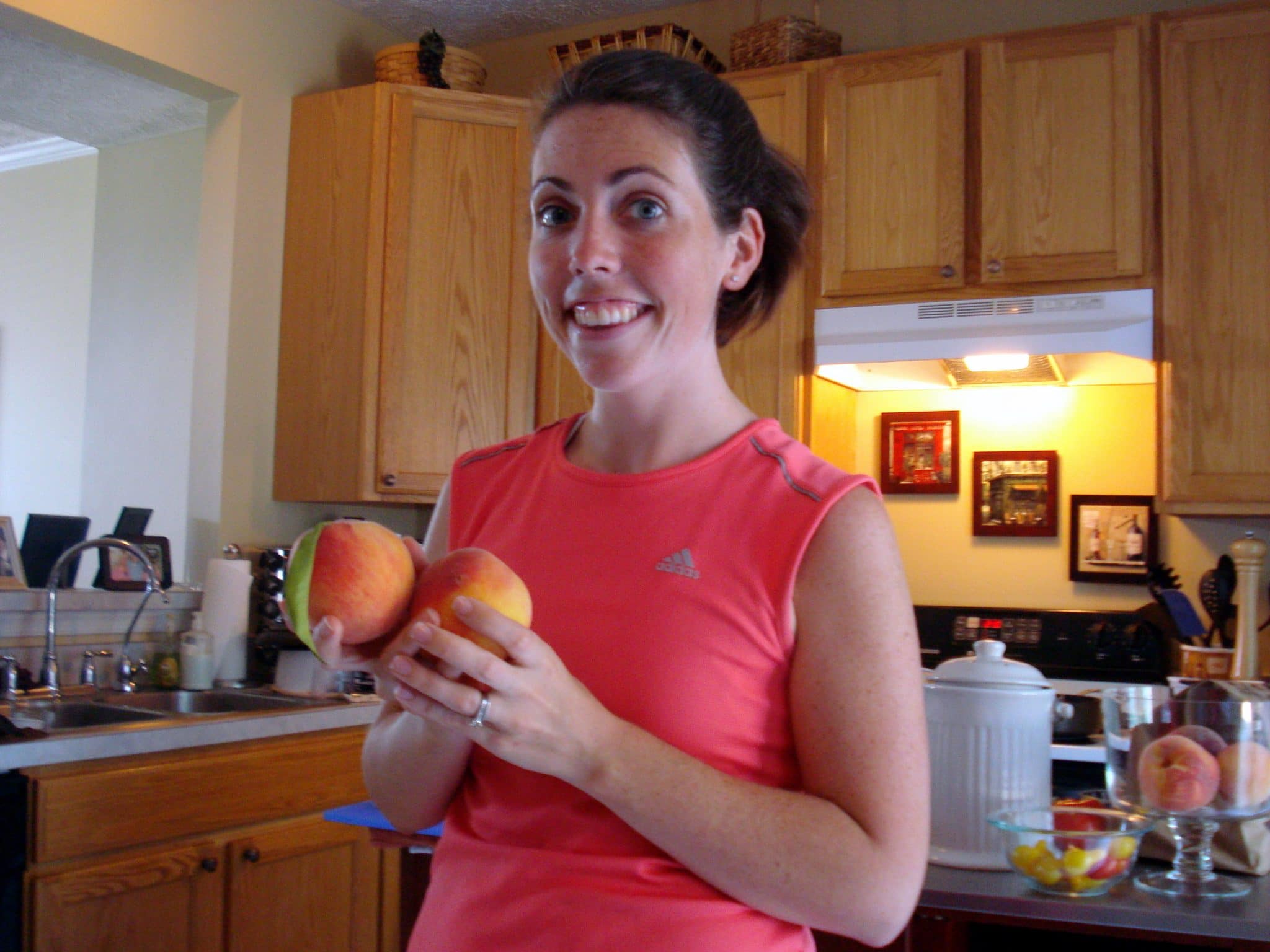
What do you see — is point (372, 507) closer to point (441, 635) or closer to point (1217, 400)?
point (1217, 400)

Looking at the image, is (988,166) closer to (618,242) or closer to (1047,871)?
(1047,871)

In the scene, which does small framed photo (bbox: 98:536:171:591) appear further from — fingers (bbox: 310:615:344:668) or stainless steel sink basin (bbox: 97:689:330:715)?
fingers (bbox: 310:615:344:668)

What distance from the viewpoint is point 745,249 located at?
1.00m

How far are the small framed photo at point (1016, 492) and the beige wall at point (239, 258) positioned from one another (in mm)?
1763

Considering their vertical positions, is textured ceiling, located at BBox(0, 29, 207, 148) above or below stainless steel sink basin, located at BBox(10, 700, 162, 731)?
above

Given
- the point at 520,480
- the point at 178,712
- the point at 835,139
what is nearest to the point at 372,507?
the point at 178,712

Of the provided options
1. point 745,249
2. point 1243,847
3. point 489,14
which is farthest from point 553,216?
point 489,14

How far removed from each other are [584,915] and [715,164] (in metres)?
0.56

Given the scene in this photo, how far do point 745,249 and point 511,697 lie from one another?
0.47 meters

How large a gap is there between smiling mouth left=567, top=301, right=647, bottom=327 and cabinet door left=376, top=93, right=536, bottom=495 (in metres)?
2.36

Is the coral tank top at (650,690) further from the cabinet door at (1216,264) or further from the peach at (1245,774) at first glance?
the cabinet door at (1216,264)

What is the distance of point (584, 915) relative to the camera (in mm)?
799

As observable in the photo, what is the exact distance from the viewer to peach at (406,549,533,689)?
0.72m

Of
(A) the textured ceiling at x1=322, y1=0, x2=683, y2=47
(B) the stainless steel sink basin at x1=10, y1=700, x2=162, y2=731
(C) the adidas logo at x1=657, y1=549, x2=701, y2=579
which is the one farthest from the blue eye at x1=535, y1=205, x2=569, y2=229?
(A) the textured ceiling at x1=322, y1=0, x2=683, y2=47
